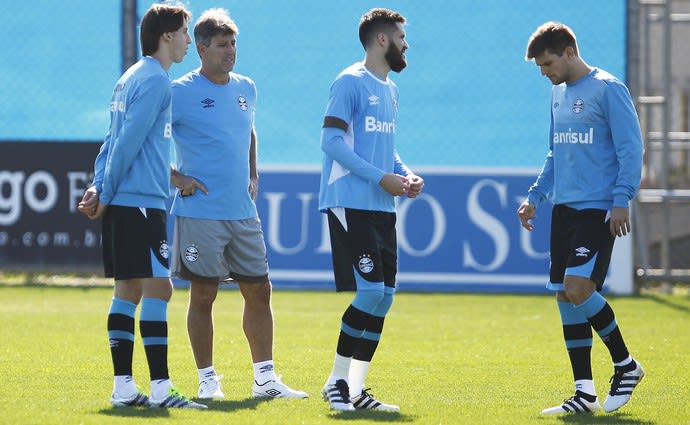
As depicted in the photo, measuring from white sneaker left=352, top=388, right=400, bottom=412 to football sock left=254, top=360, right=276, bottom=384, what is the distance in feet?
2.06

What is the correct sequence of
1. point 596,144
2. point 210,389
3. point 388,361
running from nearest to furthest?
1. point 596,144
2. point 210,389
3. point 388,361

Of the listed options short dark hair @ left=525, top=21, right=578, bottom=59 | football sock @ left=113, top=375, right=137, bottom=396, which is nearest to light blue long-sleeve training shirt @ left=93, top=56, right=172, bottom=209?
football sock @ left=113, top=375, right=137, bottom=396

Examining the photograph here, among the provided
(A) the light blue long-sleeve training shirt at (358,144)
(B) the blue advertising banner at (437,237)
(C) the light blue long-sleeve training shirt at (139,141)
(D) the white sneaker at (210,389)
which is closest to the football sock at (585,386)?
(A) the light blue long-sleeve training shirt at (358,144)

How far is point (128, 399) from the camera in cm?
630

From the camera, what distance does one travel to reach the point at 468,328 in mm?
10992

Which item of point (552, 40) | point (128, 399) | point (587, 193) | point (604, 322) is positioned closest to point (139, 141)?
point (128, 399)

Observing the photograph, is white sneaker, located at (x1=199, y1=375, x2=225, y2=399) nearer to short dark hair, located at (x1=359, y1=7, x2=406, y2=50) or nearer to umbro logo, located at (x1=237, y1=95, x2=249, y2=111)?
umbro logo, located at (x1=237, y1=95, x2=249, y2=111)

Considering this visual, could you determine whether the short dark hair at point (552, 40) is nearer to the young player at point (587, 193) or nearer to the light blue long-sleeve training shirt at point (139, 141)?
the young player at point (587, 193)

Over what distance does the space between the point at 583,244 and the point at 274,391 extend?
1.86 m

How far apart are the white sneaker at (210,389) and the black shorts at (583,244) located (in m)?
1.95

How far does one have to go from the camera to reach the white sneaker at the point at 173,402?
6328 millimetres

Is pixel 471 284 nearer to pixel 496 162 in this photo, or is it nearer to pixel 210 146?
pixel 496 162

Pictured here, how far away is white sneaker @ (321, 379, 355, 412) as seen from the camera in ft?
21.1

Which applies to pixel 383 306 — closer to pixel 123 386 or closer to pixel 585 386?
pixel 585 386
